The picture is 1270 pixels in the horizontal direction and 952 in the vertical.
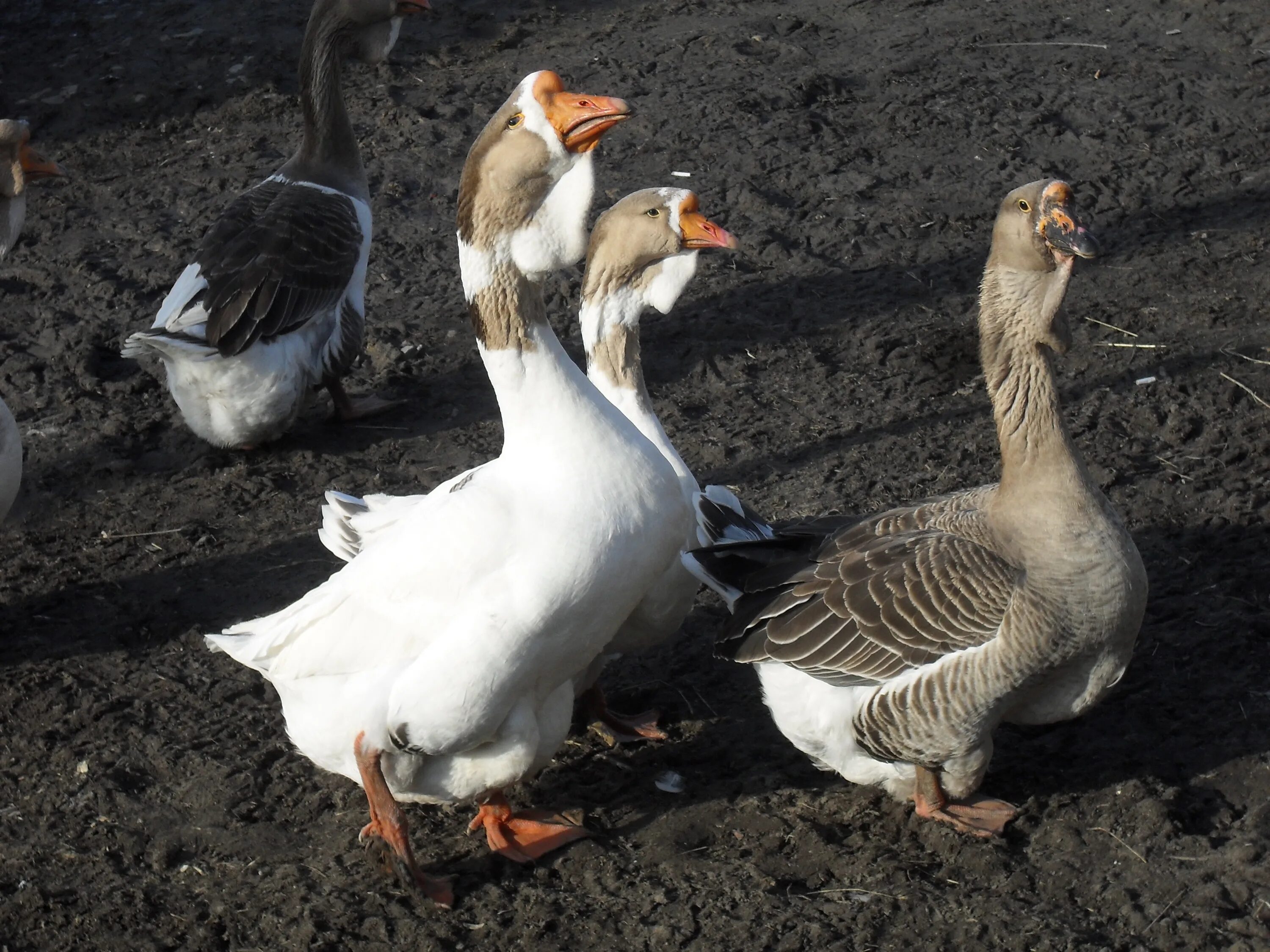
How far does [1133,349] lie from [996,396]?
2.65 metres

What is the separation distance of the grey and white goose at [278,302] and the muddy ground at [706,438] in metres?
0.30

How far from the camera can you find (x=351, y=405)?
6.46 meters

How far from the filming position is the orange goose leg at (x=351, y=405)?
6.36 m

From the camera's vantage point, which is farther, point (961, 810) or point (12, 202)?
point (12, 202)

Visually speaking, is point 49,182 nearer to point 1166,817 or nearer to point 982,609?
point 982,609

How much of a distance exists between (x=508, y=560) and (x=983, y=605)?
1308 millimetres

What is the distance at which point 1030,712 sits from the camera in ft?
13.2

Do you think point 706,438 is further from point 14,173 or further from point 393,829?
point 14,173

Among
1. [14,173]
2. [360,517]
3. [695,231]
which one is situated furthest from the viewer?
[14,173]

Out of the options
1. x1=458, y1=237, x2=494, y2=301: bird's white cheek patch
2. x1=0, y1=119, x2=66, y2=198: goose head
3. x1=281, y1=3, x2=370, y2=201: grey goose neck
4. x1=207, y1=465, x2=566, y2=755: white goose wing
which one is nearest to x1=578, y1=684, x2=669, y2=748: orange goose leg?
x1=207, y1=465, x2=566, y2=755: white goose wing

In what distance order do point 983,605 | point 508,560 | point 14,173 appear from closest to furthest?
point 508,560 < point 983,605 < point 14,173

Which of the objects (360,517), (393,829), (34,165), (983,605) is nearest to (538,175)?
(360,517)

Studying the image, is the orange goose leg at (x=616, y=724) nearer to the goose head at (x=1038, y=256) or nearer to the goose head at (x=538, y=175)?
the goose head at (x=538, y=175)

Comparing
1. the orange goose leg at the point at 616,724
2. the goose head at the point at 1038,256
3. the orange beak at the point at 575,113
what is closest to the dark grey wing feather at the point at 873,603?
the orange goose leg at the point at 616,724
